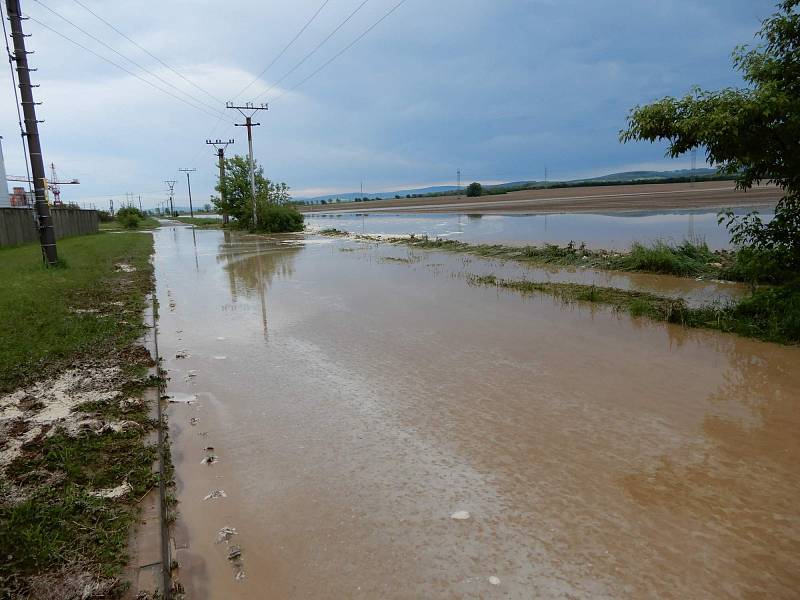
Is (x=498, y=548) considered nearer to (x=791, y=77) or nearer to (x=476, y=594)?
(x=476, y=594)

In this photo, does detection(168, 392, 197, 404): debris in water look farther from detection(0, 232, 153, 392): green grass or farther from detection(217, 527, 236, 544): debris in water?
detection(217, 527, 236, 544): debris in water

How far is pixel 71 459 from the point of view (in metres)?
3.79

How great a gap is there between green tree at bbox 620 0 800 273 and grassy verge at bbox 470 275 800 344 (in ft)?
2.55

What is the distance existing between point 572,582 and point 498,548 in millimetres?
458

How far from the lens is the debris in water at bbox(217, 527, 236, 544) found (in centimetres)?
318

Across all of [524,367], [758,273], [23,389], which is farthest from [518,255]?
[23,389]

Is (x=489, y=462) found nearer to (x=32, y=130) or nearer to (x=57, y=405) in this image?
(x=57, y=405)

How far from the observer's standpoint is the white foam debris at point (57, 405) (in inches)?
169

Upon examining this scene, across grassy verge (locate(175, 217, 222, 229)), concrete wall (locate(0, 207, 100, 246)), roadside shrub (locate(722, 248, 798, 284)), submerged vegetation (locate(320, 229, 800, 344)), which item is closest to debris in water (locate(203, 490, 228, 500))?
submerged vegetation (locate(320, 229, 800, 344))

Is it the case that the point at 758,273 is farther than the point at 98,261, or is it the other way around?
the point at 98,261

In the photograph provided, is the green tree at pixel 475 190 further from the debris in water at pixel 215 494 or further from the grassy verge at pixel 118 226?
the debris in water at pixel 215 494

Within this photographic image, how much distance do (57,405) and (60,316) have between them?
4.45 metres

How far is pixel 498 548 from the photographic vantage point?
3033 millimetres

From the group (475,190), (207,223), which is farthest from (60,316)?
(475,190)
